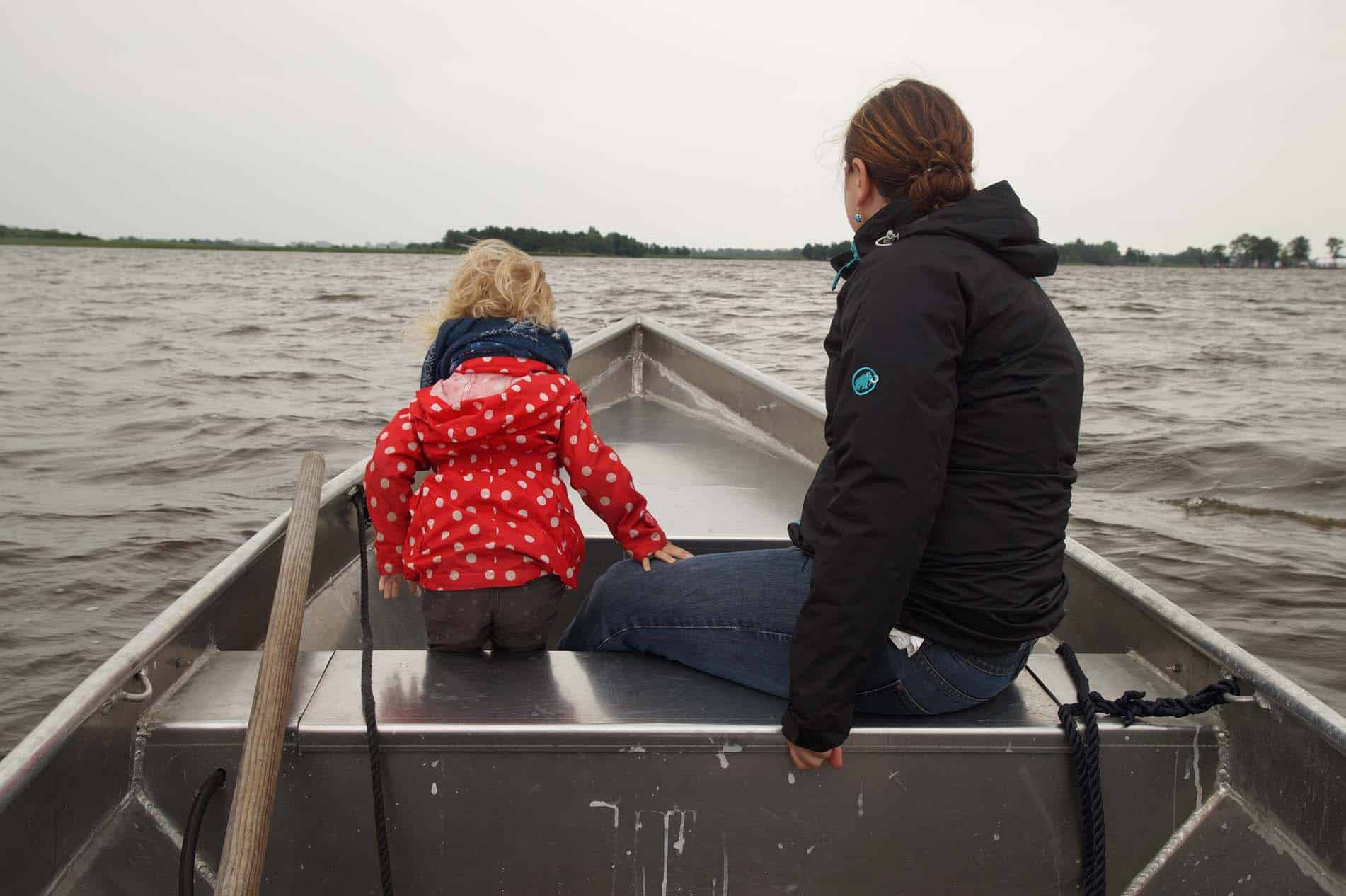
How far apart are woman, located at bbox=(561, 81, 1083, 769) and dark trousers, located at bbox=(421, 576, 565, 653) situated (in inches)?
17.6

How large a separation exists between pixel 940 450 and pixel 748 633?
0.51m

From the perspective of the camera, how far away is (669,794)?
1.51m

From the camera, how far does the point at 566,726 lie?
148 centimetres

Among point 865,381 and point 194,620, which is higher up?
point 865,381

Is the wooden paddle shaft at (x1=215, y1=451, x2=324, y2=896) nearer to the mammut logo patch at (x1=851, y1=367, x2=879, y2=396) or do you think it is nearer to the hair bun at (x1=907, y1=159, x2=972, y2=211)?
the mammut logo patch at (x1=851, y1=367, x2=879, y2=396)

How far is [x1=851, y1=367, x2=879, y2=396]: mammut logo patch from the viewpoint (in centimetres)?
126

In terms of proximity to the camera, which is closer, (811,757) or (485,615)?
(811,757)

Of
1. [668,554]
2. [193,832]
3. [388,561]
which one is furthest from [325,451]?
[193,832]

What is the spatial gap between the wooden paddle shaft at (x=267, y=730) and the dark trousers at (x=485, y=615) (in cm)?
28

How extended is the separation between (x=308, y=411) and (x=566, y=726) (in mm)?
8149

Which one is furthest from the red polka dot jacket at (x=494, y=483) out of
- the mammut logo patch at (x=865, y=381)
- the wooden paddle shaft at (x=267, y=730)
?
the mammut logo patch at (x=865, y=381)

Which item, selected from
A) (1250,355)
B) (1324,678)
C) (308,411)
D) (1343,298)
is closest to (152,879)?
(1324,678)

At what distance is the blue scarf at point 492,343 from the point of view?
199cm

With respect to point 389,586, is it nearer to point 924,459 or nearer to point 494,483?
point 494,483
